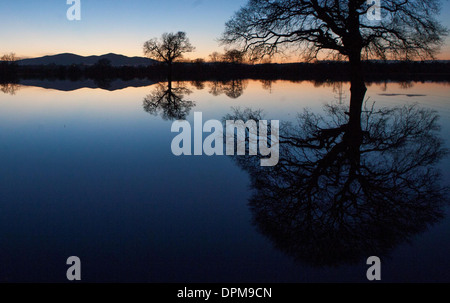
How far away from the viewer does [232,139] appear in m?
9.40

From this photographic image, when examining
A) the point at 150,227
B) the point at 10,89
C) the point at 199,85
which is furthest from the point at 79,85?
the point at 150,227

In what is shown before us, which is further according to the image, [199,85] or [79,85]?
[199,85]

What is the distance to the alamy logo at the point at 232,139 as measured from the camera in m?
7.98

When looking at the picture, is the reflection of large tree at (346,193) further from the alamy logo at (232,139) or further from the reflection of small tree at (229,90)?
the reflection of small tree at (229,90)

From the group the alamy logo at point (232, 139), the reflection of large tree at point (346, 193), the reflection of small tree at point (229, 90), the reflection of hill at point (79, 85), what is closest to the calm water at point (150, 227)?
the reflection of large tree at point (346, 193)

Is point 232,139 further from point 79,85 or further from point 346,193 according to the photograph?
point 79,85

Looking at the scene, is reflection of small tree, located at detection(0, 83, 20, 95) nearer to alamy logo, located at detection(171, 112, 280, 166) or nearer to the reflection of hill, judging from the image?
the reflection of hill

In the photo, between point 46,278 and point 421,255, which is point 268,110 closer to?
point 421,255

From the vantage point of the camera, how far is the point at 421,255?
3.54 metres

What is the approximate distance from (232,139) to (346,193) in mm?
4716

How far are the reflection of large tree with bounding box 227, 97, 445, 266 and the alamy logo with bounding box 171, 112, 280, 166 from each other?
0.39m

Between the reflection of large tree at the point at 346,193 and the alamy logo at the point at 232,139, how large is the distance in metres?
0.39
